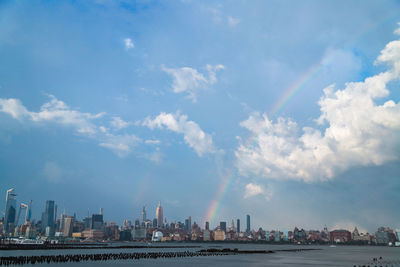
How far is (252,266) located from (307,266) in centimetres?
1870

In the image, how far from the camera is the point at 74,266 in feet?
300

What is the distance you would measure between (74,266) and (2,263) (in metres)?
20.4

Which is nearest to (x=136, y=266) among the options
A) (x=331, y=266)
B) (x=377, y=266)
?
(x=331, y=266)

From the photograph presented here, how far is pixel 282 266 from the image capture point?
10238 centimetres

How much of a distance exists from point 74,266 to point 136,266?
16.1m

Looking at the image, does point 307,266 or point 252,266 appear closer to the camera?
point 252,266

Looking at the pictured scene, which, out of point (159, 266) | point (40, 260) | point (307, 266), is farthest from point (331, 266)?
point (40, 260)

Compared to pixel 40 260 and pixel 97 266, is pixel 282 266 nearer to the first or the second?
pixel 97 266

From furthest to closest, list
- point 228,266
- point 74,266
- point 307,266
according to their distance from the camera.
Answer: point 307,266
point 228,266
point 74,266

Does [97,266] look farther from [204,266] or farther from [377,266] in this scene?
[377,266]

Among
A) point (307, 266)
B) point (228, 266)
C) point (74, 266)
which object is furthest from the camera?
point (307, 266)

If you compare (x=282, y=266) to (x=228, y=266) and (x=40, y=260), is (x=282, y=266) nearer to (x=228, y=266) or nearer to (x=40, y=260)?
(x=228, y=266)

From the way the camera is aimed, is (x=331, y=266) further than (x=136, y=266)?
Yes

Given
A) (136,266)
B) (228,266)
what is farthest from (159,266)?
(228,266)
